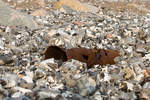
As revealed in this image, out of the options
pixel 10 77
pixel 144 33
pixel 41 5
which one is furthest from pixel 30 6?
pixel 10 77

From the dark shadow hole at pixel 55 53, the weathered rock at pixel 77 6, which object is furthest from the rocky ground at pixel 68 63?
the weathered rock at pixel 77 6

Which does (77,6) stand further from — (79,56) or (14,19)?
(79,56)

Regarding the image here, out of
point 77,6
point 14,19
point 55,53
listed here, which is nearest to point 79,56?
point 55,53

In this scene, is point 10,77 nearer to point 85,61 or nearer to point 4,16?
point 85,61

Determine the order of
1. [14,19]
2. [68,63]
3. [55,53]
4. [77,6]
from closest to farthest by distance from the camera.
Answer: [68,63] → [55,53] → [14,19] → [77,6]

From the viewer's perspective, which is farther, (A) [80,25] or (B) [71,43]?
(A) [80,25]

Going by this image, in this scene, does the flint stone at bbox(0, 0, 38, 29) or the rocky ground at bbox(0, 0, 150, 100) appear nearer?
the rocky ground at bbox(0, 0, 150, 100)

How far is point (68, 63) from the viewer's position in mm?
4148

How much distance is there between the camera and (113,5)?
1215 centimetres

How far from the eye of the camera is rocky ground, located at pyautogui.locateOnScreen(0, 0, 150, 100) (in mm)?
3426

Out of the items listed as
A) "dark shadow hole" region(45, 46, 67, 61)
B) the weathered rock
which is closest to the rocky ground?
"dark shadow hole" region(45, 46, 67, 61)

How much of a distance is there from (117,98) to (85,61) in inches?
50.5

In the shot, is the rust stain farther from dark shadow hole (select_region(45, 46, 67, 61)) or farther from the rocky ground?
the rocky ground

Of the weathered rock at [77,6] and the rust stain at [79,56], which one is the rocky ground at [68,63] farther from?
the weathered rock at [77,6]
